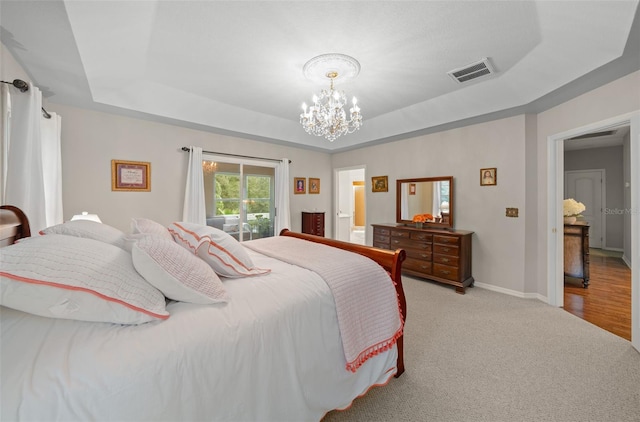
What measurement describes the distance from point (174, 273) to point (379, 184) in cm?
447

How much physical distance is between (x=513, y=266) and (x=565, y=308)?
0.66 meters

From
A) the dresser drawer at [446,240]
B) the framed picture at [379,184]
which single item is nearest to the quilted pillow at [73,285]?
the dresser drawer at [446,240]

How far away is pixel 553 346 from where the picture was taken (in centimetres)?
228

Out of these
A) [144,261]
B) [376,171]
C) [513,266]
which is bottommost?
[513,266]

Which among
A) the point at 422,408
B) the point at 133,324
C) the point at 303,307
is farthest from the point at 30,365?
the point at 422,408

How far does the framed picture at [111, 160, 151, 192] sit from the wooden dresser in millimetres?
3840

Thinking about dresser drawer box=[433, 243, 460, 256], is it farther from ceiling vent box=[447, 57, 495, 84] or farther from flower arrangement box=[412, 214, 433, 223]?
ceiling vent box=[447, 57, 495, 84]

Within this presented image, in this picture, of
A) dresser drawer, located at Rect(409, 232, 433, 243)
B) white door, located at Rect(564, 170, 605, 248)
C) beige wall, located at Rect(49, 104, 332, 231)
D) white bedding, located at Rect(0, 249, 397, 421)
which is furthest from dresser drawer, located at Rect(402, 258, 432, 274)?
white door, located at Rect(564, 170, 605, 248)

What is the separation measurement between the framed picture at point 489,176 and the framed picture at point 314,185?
3.16 m

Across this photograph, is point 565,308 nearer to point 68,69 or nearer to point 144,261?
point 144,261

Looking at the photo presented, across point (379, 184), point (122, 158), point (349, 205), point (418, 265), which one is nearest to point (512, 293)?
point (418, 265)

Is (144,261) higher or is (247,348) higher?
(144,261)

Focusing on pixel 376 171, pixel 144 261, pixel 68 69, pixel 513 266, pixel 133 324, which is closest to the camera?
pixel 133 324

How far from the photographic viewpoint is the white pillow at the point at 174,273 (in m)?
1.10
